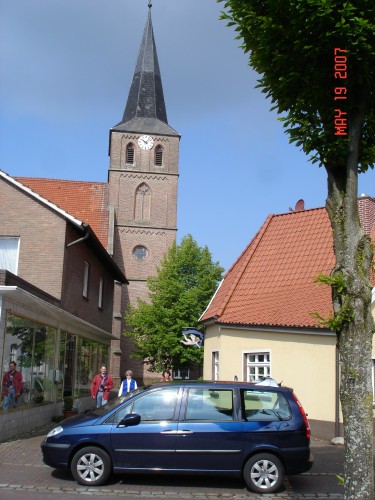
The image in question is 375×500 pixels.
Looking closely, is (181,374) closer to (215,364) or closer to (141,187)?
(141,187)

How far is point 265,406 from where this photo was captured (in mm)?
8758

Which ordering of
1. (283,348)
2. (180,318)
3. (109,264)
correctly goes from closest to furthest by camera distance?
(283,348) < (109,264) < (180,318)

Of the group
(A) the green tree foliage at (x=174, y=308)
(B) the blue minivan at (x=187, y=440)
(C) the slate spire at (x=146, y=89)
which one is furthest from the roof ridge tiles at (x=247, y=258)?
(C) the slate spire at (x=146, y=89)

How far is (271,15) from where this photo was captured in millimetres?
6055

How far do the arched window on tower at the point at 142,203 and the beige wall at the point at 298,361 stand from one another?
1198 inches

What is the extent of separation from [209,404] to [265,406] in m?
0.87

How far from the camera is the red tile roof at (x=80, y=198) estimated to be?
42.4m

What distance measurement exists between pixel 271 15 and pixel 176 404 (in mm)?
5587

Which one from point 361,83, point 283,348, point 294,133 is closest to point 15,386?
point 283,348

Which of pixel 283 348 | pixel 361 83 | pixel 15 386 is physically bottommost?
pixel 15 386

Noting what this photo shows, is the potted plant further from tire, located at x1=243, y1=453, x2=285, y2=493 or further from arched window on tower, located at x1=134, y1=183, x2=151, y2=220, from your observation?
arched window on tower, located at x1=134, y1=183, x2=151, y2=220

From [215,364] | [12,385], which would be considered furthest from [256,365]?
[12,385]

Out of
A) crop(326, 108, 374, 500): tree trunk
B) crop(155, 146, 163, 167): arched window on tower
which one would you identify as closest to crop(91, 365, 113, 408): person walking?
crop(326, 108, 374, 500): tree trunk

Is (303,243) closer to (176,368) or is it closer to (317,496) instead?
(317,496)
